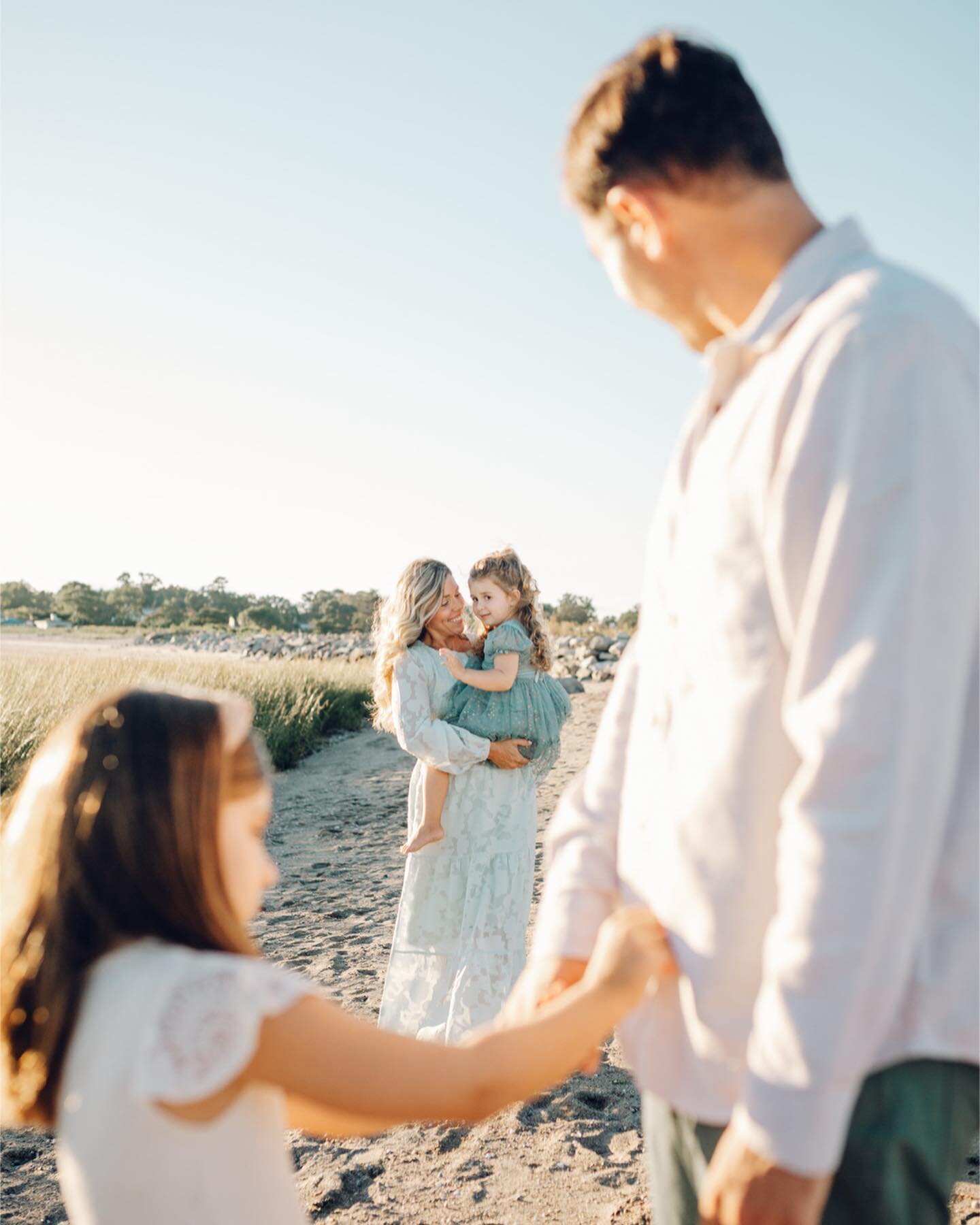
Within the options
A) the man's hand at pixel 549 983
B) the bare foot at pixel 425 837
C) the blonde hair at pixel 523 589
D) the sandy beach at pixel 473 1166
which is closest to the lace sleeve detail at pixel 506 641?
the blonde hair at pixel 523 589

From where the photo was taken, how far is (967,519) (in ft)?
3.46

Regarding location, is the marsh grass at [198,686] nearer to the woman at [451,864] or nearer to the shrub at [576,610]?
the woman at [451,864]

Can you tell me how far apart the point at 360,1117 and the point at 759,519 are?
899 mm

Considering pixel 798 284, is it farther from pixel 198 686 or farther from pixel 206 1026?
pixel 198 686

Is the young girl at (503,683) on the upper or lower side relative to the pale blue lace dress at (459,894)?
upper

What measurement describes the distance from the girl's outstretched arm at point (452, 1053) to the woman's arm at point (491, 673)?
3125 millimetres

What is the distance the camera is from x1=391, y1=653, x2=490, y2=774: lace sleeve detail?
173 inches

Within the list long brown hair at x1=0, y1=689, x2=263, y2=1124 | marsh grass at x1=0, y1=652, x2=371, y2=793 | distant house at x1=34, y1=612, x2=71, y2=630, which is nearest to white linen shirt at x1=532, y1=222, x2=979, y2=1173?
long brown hair at x1=0, y1=689, x2=263, y2=1124

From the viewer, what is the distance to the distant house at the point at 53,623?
61.7 m

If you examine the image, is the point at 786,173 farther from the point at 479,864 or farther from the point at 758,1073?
the point at 479,864

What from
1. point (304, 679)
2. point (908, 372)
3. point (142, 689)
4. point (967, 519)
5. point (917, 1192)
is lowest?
point (304, 679)

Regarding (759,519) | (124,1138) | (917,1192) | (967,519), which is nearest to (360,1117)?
(124,1138)

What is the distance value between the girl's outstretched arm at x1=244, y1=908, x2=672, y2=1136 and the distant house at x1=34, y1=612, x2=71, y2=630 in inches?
2519

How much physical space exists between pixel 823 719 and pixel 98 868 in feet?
A: 3.05
